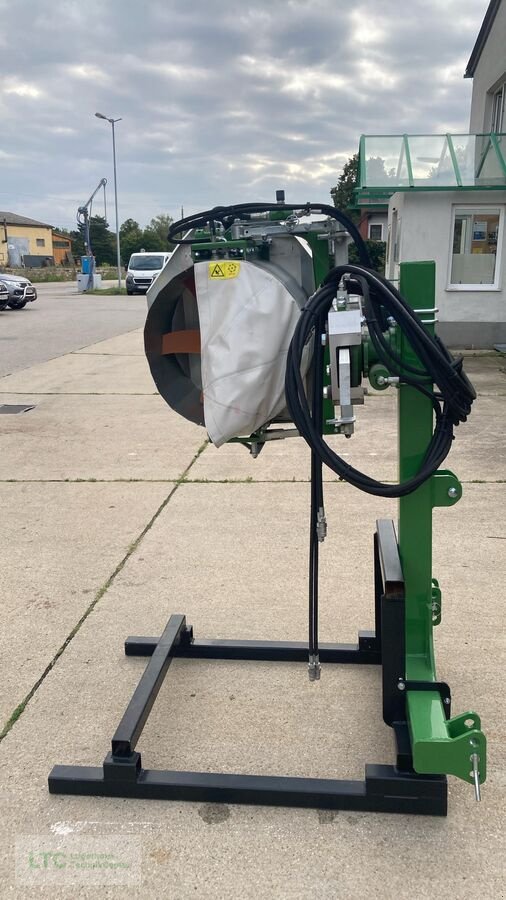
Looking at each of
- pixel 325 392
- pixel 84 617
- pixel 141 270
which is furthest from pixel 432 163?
pixel 141 270

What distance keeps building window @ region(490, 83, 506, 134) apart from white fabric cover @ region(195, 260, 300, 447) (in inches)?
507

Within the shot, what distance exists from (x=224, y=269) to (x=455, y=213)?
1046 cm

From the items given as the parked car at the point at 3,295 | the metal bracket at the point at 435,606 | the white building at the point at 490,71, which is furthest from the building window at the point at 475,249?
the parked car at the point at 3,295

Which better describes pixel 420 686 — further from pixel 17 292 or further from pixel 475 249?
pixel 17 292

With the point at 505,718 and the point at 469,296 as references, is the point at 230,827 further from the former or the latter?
the point at 469,296

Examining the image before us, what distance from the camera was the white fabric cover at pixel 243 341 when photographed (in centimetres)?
234

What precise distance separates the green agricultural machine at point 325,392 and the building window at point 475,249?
1009 cm

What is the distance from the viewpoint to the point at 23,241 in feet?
281

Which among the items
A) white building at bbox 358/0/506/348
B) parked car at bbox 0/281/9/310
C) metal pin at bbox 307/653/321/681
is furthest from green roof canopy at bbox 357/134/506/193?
parked car at bbox 0/281/9/310

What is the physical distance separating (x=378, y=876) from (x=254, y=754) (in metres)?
0.64

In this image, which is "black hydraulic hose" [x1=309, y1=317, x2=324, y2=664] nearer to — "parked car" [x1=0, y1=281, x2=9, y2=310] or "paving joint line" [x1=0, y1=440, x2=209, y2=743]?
"paving joint line" [x1=0, y1=440, x2=209, y2=743]

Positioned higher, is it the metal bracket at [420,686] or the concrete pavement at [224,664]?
the metal bracket at [420,686]

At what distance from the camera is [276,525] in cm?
478

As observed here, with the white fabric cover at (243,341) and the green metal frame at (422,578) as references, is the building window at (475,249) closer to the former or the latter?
the green metal frame at (422,578)
